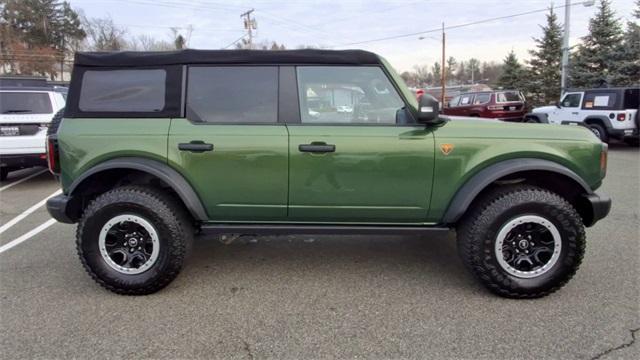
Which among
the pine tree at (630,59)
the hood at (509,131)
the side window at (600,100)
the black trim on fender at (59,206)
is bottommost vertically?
the black trim on fender at (59,206)

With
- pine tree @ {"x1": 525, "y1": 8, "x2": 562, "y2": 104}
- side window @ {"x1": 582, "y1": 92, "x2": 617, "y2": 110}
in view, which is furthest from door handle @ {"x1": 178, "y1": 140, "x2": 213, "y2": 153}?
pine tree @ {"x1": 525, "y1": 8, "x2": 562, "y2": 104}

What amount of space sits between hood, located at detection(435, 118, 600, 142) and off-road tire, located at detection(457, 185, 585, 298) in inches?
16.8

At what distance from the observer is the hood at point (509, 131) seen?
328cm

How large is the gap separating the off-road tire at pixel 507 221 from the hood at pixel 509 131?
1.40ft

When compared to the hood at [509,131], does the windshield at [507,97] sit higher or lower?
higher

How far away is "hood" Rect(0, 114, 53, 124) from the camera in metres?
7.27

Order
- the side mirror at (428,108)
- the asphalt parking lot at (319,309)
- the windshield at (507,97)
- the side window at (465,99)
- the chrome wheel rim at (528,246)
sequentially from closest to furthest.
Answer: the asphalt parking lot at (319,309), the side mirror at (428,108), the chrome wheel rim at (528,246), the windshield at (507,97), the side window at (465,99)

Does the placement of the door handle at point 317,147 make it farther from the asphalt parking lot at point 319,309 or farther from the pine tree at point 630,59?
the pine tree at point 630,59

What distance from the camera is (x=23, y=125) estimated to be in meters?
7.38

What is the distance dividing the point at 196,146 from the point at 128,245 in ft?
3.22

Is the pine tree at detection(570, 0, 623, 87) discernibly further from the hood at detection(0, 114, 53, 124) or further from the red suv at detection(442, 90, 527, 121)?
the hood at detection(0, 114, 53, 124)

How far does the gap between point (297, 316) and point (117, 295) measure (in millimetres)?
1475

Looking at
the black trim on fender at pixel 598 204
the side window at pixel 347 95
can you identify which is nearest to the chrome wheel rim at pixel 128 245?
the side window at pixel 347 95

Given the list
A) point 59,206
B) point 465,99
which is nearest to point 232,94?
point 59,206
